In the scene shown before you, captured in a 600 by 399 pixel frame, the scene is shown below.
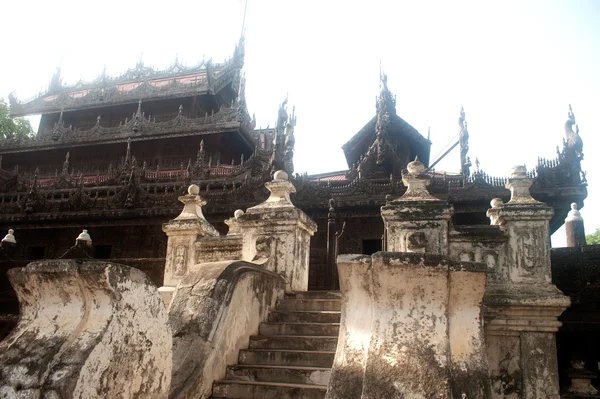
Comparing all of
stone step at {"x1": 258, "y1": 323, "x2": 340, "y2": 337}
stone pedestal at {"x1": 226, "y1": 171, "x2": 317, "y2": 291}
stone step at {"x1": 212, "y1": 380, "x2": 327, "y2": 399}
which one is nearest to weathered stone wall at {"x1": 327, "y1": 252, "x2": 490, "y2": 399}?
stone step at {"x1": 212, "y1": 380, "x2": 327, "y2": 399}

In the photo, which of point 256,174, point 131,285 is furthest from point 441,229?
point 256,174

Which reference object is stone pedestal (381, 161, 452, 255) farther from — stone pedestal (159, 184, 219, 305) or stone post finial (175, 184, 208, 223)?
stone post finial (175, 184, 208, 223)

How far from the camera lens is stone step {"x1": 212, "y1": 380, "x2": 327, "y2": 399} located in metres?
4.22

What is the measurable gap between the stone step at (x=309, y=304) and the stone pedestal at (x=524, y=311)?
1.71 meters

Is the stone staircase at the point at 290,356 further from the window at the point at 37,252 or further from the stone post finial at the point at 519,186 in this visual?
the window at the point at 37,252

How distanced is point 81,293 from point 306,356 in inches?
95.5

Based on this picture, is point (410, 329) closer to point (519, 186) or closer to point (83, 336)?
point (83, 336)

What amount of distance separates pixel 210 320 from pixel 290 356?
945 mm

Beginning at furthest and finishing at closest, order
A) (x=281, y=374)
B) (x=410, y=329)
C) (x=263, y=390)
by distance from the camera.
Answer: (x=281, y=374)
(x=263, y=390)
(x=410, y=329)

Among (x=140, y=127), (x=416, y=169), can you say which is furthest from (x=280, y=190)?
(x=140, y=127)

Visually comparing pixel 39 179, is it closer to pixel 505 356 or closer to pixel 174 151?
pixel 174 151

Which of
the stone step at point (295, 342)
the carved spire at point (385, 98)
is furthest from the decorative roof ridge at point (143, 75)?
the stone step at point (295, 342)

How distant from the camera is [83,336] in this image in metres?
2.91

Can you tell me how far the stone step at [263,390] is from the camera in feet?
13.9
